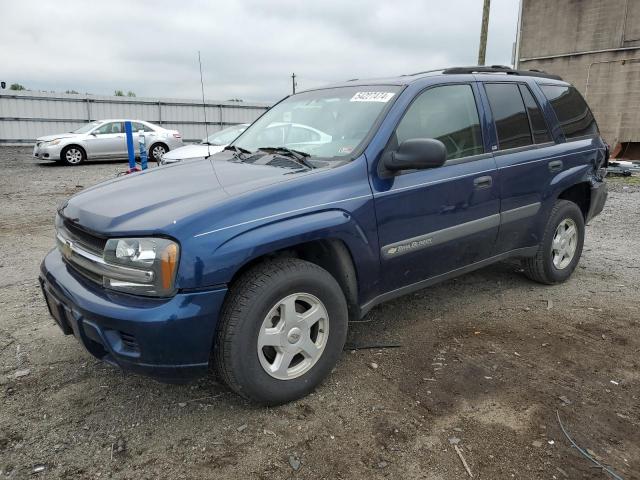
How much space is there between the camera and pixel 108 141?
640 inches

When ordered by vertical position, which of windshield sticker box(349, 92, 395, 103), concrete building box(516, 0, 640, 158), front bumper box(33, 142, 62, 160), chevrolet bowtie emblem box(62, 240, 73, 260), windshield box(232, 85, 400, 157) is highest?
concrete building box(516, 0, 640, 158)

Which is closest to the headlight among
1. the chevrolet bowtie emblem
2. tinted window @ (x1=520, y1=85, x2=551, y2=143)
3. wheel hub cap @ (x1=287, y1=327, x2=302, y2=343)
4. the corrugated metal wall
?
the chevrolet bowtie emblem

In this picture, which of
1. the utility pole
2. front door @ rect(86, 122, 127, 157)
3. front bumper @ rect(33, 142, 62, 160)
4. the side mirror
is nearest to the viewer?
the side mirror

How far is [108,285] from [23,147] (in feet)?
73.5

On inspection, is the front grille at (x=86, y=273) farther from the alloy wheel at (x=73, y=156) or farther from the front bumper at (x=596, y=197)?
the alloy wheel at (x=73, y=156)

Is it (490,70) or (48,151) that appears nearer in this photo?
(490,70)

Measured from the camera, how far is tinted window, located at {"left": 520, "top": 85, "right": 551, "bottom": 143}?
13.7 ft

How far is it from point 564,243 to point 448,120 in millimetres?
1910

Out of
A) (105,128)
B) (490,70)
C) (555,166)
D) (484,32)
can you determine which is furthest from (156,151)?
(555,166)

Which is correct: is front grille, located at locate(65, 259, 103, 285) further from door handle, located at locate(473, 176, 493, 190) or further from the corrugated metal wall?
the corrugated metal wall

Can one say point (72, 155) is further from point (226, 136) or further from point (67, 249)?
point (67, 249)

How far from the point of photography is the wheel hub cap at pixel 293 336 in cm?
264

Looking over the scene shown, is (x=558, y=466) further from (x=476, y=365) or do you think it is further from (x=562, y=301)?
(x=562, y=301)

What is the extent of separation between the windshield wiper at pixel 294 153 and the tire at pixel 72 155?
14.2 meters
